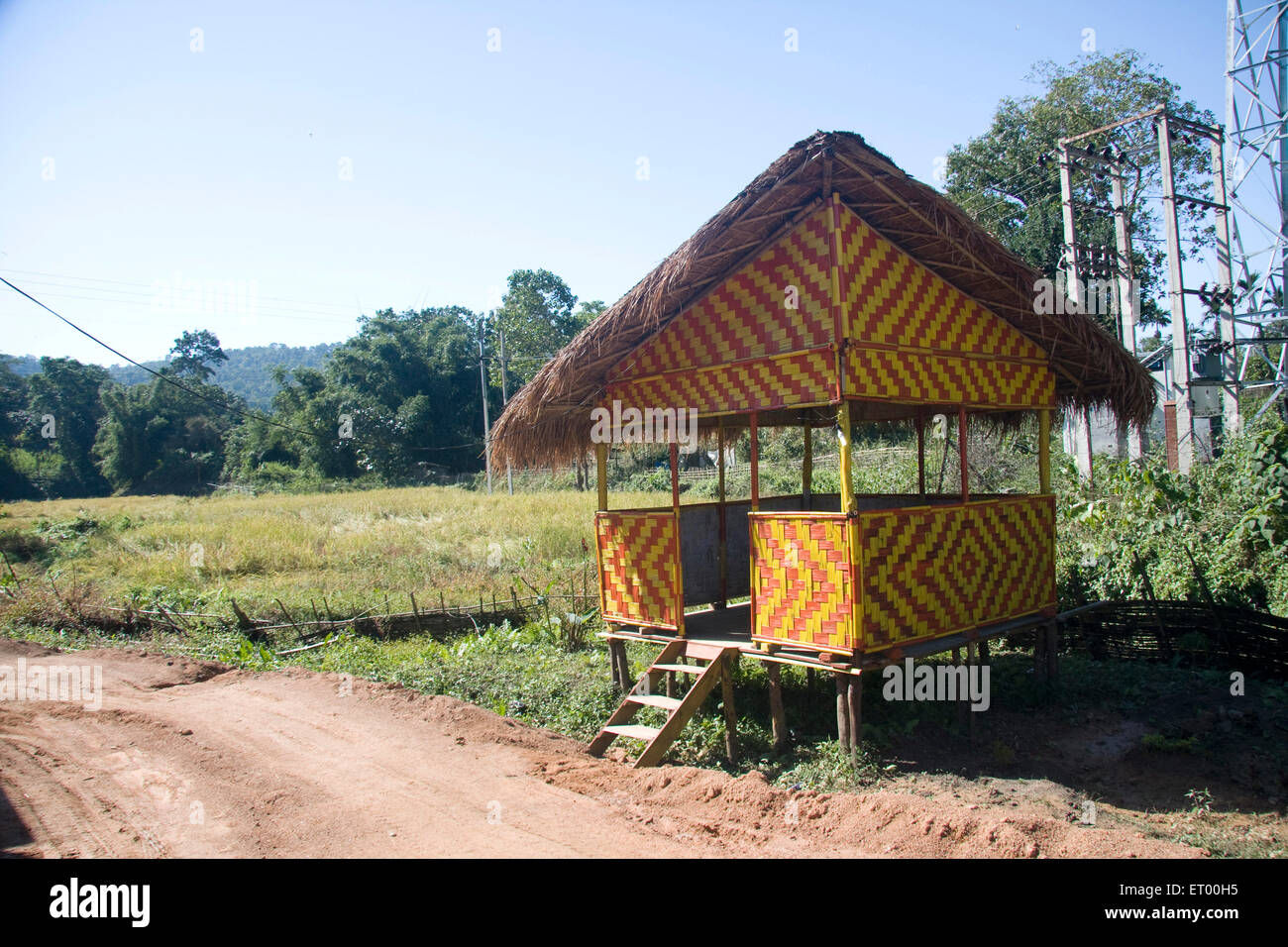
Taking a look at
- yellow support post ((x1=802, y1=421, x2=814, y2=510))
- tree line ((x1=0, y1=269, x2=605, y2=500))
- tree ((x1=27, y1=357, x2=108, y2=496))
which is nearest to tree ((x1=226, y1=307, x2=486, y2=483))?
tree line ((x1=0, y1=269, x2=605, y2=500))

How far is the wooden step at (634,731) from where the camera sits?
21.1 ft

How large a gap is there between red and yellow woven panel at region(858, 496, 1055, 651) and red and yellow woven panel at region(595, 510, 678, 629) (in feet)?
6.07

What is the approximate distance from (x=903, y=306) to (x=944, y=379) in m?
0.77

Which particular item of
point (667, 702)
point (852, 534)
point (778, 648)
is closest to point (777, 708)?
point (778, 648)

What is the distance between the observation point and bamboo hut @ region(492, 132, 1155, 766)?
6.04 meters

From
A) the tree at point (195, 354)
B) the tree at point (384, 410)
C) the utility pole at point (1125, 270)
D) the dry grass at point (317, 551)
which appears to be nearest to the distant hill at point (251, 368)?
the tree at point (195, 354)

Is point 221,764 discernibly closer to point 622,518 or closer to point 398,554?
point 622,518

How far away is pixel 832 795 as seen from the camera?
5.44m

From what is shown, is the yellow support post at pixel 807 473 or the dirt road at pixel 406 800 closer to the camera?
the dirt road at pixel 406 800

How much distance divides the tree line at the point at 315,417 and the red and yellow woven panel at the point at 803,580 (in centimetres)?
3356

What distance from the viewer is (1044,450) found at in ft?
26.2

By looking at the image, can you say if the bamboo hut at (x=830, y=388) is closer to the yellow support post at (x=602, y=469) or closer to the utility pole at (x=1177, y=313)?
the yellow support post at (x=602, y=469)

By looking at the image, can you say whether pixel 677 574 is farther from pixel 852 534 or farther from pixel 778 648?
pixel 852 534
